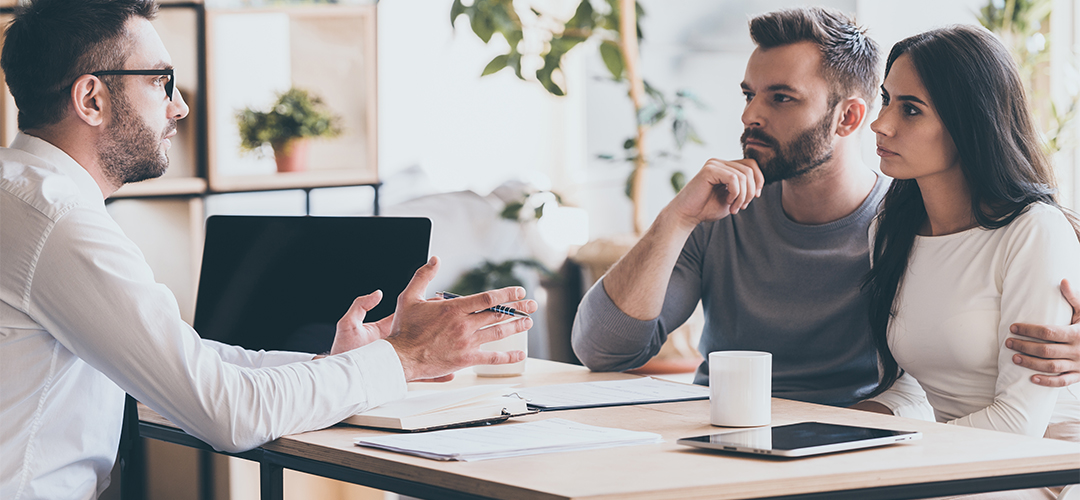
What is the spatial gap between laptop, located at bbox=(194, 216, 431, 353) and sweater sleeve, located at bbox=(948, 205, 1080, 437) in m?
0.95

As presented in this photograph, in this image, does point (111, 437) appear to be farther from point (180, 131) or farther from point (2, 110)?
point (180, 131)

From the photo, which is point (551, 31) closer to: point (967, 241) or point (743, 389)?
point (967, 241)

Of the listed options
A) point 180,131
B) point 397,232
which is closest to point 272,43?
point 180,131

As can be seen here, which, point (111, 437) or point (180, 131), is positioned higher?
point (180, 131)

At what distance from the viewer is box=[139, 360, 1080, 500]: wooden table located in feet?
3.02

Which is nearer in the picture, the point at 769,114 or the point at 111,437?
the point at 111,437

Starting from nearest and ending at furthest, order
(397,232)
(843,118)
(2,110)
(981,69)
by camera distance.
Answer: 1. (981,69)
2. (397,232)
3. (843,118)
4. (2,110)

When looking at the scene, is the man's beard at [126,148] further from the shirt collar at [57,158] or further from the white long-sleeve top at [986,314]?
the white long-sleeve top at [986,314]

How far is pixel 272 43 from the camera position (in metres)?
3.10

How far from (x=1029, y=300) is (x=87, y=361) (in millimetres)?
1336

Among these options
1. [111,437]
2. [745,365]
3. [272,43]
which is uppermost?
[272,43]

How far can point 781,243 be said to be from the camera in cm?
191

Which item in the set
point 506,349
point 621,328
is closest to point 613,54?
point 621,328

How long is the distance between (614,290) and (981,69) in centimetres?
76
